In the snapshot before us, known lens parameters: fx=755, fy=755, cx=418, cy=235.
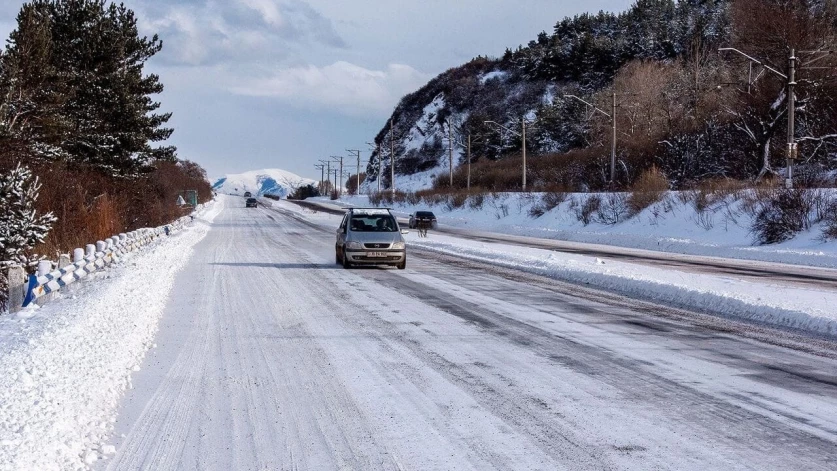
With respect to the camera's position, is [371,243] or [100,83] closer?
[371,243]

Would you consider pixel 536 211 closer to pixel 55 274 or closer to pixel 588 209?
pixel 588 209

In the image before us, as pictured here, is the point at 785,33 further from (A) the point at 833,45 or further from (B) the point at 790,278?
(B) the point at 790,278

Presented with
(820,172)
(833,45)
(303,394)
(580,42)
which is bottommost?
(303,394)

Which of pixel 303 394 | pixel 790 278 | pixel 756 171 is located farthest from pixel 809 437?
pixel 756 171

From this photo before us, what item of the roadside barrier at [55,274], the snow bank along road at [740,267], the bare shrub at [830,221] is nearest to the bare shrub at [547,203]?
the snow bank along road at [740,267]

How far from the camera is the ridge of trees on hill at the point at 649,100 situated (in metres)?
44.6

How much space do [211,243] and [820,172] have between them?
3080 cm

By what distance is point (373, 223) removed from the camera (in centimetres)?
2180

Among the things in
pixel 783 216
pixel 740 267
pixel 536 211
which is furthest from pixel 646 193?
A: pixel 740 267

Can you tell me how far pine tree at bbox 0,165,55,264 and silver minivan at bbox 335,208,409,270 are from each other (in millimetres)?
7533

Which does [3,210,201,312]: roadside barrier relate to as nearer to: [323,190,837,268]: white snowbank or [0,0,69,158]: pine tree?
[0,0,69,158]: pine tree

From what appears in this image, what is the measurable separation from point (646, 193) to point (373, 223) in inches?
902

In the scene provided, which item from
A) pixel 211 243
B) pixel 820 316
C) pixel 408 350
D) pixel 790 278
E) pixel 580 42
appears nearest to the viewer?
pixel 408 350

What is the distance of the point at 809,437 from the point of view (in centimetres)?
581
